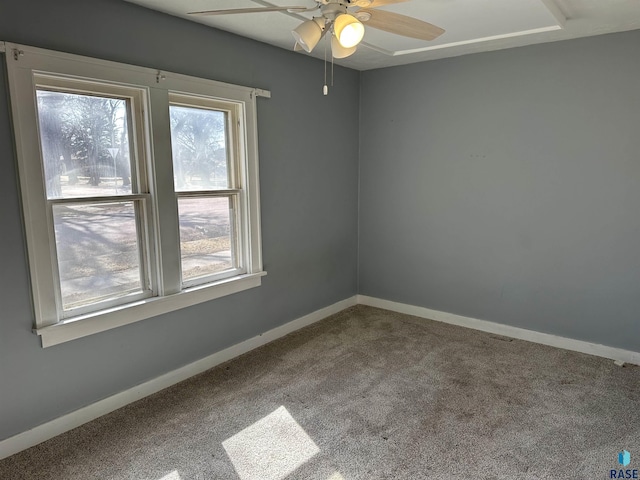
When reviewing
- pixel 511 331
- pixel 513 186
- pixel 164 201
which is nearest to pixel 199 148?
pixel 164 201

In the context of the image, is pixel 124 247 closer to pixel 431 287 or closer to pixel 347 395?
pixel 347 395

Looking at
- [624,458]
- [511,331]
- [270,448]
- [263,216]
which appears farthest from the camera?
[511,331]

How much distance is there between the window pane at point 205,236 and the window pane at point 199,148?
13cm

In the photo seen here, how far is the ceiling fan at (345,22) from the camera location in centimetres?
171

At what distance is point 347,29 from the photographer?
1705mm

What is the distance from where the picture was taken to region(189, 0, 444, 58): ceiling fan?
5.62 feet

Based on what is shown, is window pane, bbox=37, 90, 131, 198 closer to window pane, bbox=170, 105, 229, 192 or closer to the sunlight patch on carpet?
window pane, bbox=170, 105, 229, 192

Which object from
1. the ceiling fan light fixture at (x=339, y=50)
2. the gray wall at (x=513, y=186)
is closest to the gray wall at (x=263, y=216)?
the gray wall at (x=513, y=186)

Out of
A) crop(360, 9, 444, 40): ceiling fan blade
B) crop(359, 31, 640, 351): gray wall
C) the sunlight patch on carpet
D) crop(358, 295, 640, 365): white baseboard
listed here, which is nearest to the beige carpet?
the sunlight patch on carpet

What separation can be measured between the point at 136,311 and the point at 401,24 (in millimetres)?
2238

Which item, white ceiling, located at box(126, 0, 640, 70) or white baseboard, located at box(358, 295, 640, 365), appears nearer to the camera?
white ceiling, located at box(126, 0, 640, 70)

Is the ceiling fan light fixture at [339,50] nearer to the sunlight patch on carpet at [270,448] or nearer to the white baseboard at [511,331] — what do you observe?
the sunlight patch on carpet at [270,448]

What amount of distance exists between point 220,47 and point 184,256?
1.52 m

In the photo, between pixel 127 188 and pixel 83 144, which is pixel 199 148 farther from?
pixel 83 144
